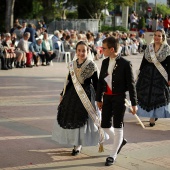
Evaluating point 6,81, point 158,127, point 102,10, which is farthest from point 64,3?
point 158,127

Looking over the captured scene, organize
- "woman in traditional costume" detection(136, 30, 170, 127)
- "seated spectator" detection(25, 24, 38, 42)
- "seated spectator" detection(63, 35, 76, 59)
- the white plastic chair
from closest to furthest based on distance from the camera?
"woman in traditional costume" detection(136, 30, 170, 127) → "seated spectator" detection(25, 24, 38, 42) → the white plastic chair → "seated spectator" detection(63, 35, 76, 59)

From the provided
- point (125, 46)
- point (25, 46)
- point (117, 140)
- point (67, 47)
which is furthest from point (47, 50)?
point (117, 140)

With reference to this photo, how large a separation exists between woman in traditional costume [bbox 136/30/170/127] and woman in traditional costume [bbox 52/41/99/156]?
2260 millimetres

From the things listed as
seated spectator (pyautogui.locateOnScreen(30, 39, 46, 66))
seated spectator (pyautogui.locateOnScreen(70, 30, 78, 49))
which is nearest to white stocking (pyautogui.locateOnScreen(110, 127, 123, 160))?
seated spectator (pyautogui.locateOnScreen(30, 39, 46, 66))

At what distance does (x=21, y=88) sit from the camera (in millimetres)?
13367

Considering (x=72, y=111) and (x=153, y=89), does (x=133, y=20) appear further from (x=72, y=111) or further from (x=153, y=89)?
(x=72, y=111)

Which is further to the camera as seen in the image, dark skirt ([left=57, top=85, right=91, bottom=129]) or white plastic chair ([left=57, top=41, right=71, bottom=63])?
white plastic chair ([left=57, top=41, right=71, bottom=63])

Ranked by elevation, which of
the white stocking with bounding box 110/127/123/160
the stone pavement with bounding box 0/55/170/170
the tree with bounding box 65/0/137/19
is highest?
the tree with bounding box 65/0/137/19

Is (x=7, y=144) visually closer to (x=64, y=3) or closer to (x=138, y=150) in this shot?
(x=138, y=150)

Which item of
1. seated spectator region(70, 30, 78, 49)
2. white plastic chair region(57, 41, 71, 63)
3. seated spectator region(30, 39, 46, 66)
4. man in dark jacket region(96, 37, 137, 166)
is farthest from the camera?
seated spectator region(70, 30, 78, 49)

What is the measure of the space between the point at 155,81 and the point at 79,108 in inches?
101

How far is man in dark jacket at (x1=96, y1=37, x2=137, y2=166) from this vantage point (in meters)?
6.38

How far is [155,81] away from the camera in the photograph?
8992 mm

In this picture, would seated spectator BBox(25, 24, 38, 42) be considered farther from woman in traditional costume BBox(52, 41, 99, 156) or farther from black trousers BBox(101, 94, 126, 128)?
black trousers BBox(101, 94, 126, 128)
